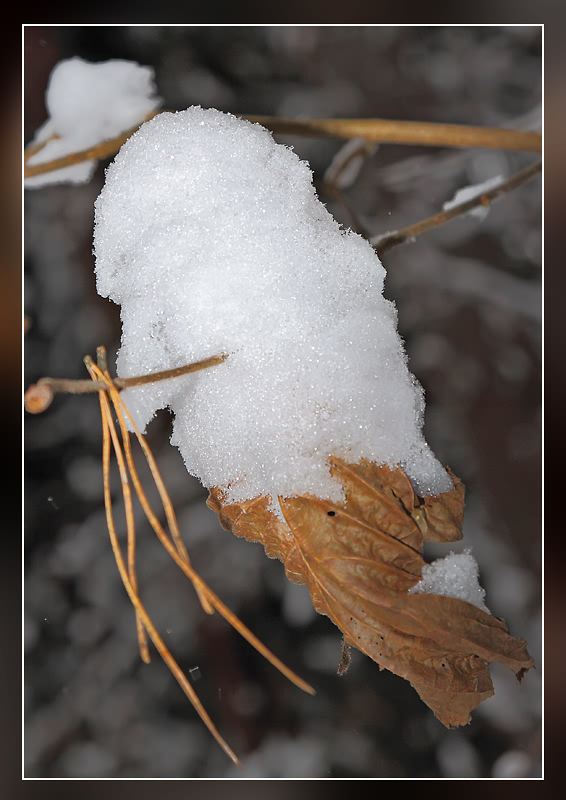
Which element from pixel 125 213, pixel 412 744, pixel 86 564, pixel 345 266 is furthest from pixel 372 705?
pixel 125 213

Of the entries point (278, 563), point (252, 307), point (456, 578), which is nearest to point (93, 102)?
point (252, 307)

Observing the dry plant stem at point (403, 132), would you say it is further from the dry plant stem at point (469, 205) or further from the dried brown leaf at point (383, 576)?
the dried brown leaf at point (383, 576)

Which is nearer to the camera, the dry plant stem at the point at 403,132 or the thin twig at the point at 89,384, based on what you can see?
the thin twig at the point at 89,384

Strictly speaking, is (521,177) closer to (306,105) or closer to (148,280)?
(306,105)

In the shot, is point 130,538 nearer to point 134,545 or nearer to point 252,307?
point 134,545

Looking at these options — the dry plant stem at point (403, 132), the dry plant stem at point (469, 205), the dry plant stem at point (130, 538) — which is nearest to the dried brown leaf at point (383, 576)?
the dry plant stem at point (130, 538)

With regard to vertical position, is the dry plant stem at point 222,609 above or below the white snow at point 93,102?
below
